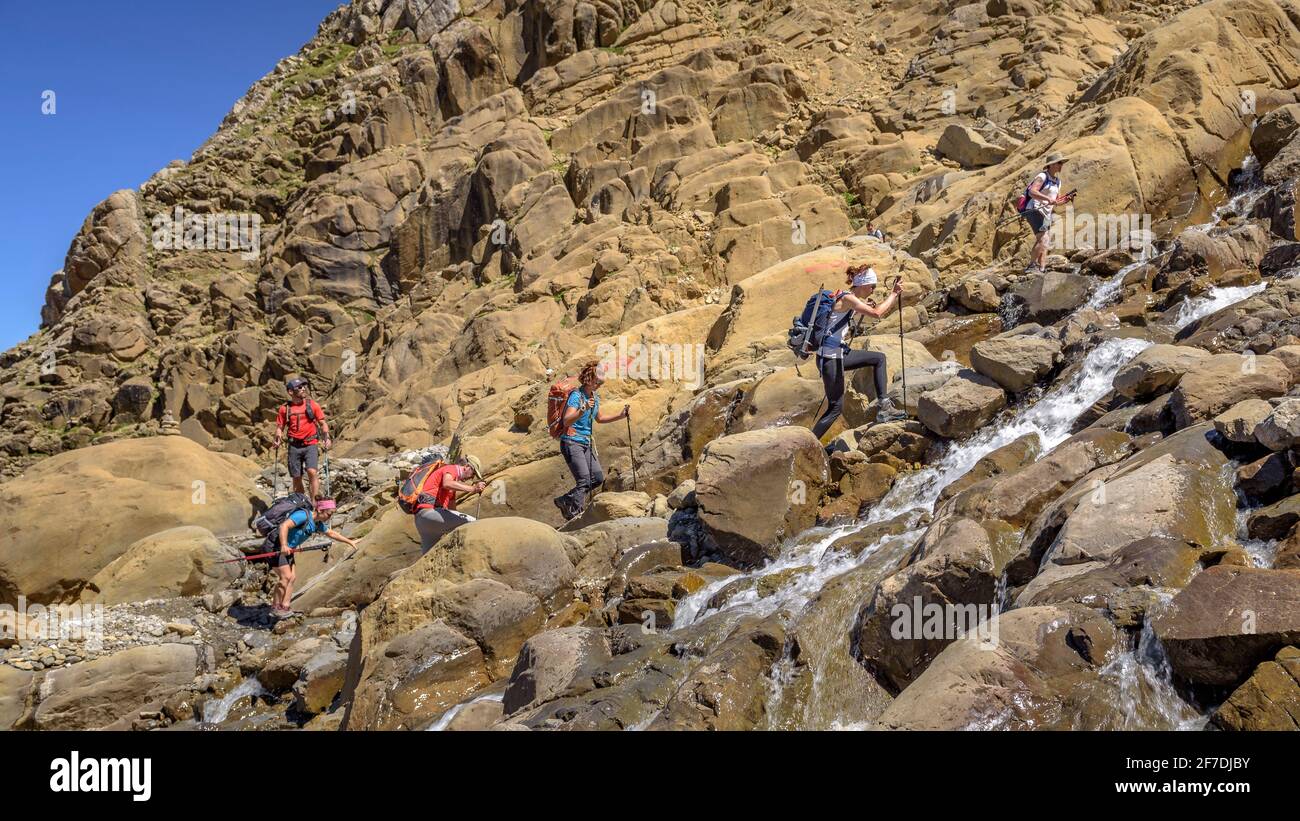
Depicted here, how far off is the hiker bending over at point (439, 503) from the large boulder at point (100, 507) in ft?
24.6

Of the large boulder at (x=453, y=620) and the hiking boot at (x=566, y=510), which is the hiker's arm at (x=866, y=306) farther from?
the hiking boot at (x=566, y=510)

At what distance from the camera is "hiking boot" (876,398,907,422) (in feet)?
40.2

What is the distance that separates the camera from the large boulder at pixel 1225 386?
27.0 feet

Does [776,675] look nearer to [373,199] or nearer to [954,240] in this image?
[954,240]

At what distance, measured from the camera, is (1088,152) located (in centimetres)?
1672

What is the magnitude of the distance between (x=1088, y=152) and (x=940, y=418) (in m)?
8.84

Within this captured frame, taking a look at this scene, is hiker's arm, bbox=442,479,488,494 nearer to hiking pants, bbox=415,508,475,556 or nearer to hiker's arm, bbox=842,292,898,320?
hiking pants, bbox=415,508,475,556

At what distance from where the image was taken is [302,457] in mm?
15281


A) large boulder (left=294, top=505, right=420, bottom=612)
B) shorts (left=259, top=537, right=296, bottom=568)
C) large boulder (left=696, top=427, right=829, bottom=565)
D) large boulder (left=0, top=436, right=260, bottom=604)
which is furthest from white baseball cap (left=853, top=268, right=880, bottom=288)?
large boulder (left=0, top=436, right=260, bottom=604)

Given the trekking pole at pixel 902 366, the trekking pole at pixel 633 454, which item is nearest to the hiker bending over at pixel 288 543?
the trekking pole at pixel 633 454

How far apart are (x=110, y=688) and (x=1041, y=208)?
52.0 ft

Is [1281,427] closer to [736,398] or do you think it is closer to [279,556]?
[736,398]

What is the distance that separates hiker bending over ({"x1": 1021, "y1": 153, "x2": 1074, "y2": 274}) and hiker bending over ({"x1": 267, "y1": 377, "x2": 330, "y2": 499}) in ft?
42.1
